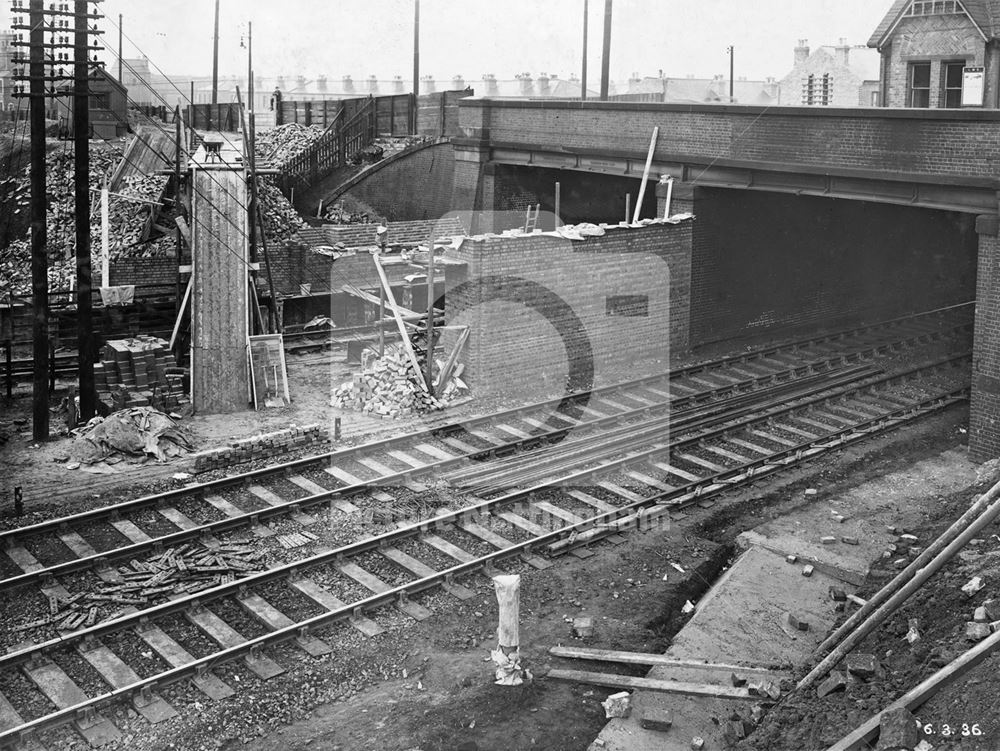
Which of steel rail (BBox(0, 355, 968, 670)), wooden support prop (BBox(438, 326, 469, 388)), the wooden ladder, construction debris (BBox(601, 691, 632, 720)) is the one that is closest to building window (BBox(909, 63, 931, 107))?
the wooden ladder

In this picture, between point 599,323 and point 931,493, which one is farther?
point 599,323

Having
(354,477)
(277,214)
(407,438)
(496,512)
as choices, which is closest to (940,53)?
(277,214)

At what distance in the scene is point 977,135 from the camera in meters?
16.4

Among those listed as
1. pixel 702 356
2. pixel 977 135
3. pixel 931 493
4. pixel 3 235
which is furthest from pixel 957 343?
pixel 3 235

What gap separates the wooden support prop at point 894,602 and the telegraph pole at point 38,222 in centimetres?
1174

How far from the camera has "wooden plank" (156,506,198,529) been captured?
43.2 feet

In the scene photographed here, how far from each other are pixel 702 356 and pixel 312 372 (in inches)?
299

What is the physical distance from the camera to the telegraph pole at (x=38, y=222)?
15.9 meters

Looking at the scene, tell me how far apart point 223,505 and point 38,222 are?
5.74m

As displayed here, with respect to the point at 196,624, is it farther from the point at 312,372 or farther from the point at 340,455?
the point at 312,372

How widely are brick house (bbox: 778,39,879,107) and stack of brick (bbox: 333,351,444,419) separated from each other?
41.8 meters

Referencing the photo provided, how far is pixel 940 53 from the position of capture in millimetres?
31266

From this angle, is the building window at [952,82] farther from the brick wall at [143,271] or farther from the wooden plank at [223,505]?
the wooden plank at [223,505]

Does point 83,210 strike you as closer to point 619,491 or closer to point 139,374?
point 139,374
